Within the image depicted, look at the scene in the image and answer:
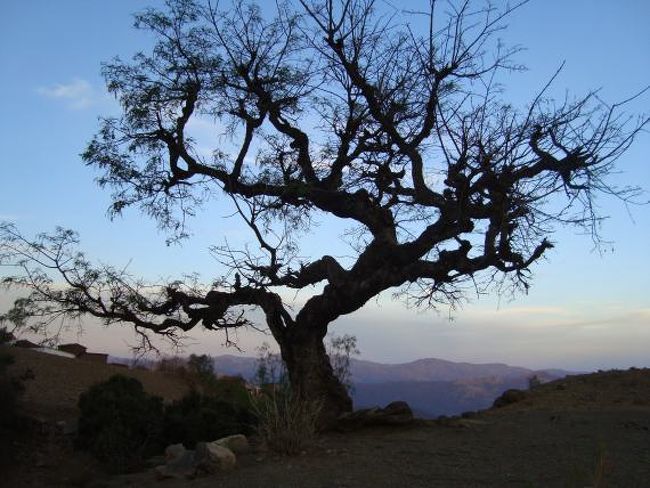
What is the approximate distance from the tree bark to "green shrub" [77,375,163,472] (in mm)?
2226

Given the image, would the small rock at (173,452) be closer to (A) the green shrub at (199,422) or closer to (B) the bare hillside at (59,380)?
(A) the green shrub at (199,422)

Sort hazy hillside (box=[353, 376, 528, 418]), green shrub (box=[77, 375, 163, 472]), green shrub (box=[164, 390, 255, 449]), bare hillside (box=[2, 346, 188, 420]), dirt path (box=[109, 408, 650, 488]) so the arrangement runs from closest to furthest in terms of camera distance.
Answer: dirt path (box=[109, 408, 650, 488])
green shrub (box=[77, 375, 163, 472])
green shrub (box=[164, 390, 255, 449])
bare hillside (box=[2, 346, 188, 420])
hazy hillside (box=[353, 376, 528, 418])

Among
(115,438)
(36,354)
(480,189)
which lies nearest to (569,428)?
(480,189)

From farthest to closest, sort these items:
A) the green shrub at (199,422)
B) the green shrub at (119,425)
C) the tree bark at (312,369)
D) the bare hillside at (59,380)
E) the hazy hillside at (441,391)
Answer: the hazy hillside at (441,391) → the bare hillside at (59,380) → the tree bark at (312,369) → the green shrub at (199,422) → the green shrub at (119,425)

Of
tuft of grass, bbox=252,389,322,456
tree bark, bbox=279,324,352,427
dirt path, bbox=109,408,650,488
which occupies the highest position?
tree bark, bbox=279,324,352,427

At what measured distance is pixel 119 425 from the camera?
9844 mm

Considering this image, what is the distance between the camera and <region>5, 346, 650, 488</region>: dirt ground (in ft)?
22.4

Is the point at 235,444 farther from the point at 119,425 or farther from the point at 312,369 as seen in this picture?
the point at 312,369

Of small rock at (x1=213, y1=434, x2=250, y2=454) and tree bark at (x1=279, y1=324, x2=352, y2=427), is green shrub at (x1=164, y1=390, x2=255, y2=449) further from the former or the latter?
tree bark at (x1=279, y1=324, x2=352, y2=427)

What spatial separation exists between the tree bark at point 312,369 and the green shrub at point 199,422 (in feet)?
3.47

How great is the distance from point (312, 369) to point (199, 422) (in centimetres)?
194

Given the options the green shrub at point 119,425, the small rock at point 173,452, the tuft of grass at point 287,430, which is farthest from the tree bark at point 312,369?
the small rock at point 173,452

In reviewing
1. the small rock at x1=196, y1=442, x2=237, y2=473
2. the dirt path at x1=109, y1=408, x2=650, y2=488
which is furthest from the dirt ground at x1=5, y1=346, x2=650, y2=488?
the small rock at x1=196, y1=442, x2=237, y2=473

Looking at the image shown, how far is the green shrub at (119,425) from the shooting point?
374 inches
